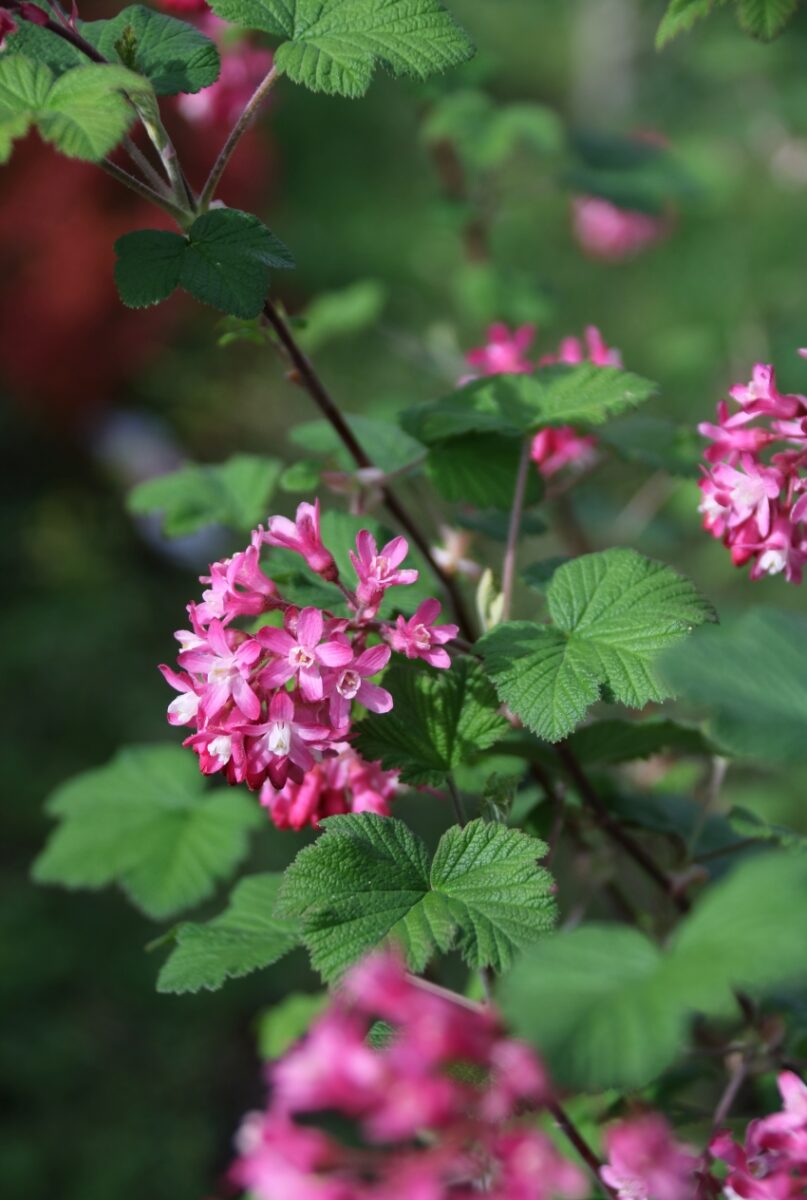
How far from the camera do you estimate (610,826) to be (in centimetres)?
126

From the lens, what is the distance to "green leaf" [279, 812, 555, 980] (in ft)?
3.14

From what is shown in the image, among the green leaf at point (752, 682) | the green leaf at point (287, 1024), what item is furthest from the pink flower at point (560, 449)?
the green leaf at point (287, 1024)

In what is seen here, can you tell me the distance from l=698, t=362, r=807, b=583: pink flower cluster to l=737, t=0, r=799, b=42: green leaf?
1.15 ft

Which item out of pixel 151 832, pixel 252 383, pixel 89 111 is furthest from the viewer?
pixel 252 383

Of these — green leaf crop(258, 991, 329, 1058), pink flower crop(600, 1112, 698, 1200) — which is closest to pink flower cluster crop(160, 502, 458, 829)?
pink flower crop(600, 1112, 698, 1200)

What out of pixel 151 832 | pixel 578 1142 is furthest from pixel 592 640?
pixel 151 832

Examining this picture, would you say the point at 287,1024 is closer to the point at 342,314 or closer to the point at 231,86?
the point at 342,314

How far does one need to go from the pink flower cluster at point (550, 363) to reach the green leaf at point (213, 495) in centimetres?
32

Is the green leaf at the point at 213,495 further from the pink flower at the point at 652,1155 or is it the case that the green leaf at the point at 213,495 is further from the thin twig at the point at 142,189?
the pink flower at the point at 652,1155

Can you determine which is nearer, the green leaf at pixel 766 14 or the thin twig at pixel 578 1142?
the thin twig at pixel 578 1142

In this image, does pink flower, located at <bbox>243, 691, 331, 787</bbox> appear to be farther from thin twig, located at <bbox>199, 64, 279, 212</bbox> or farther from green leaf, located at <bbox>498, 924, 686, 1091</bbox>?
thin twig, located at <bbox>199, 64, 279, 212</bbox>

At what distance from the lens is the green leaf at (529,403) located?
1279 mm

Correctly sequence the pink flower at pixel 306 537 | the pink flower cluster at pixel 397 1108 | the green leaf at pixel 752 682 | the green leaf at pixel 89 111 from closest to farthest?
1. the pink flower cluster at pixel 397 1108
2. the green leaf at pixel 752 682
3. the green leaf at pixel 89 111
4. the pink flower at pixel 306 537

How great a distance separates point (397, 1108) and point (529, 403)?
2.91 feet
